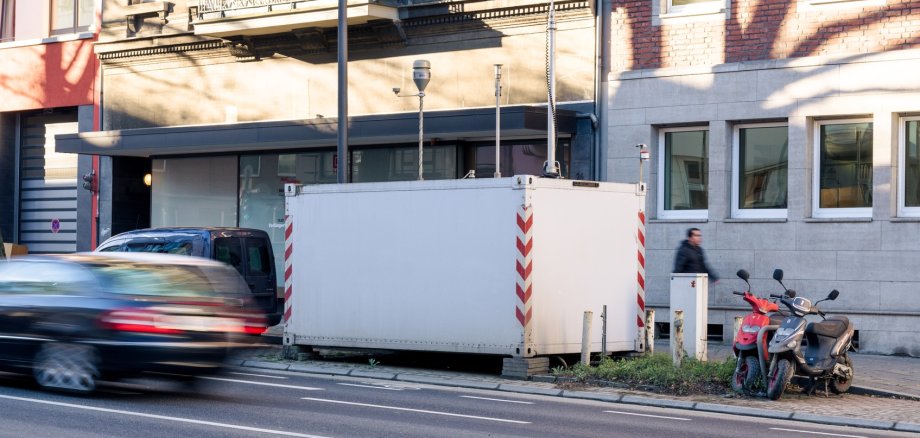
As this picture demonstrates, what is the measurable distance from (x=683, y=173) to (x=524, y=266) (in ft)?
22.6

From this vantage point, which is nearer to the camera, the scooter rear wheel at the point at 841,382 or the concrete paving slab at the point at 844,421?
the concrete paving slab at the point at 844,421

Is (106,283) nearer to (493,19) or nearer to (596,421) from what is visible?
(596,421)

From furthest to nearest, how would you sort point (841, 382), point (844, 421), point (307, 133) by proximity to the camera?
point (307, 133) < point (841, 382) < point (844, 421)

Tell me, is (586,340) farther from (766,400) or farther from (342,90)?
(342,90)

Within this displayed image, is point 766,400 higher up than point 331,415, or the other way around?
point 331,415

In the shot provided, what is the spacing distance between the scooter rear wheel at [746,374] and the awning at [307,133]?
26.0 ft

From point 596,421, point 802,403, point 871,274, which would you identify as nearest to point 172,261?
point 596,421

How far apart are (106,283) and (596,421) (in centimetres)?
474

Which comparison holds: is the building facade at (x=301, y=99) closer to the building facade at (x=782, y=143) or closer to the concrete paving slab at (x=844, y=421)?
the building facade at (x=782, y=143)

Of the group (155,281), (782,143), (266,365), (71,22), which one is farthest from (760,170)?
(71,22)

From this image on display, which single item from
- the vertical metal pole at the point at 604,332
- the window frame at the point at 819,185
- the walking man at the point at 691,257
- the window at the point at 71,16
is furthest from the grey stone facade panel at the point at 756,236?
the window at the point at 71,16

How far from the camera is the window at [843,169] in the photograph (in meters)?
20.0

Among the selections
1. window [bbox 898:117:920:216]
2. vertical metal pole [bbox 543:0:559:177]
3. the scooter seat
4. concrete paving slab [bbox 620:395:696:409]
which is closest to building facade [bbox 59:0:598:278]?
vertical metal pole [bbox 543:0:559:177]

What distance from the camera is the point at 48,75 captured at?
3077 centimetres
